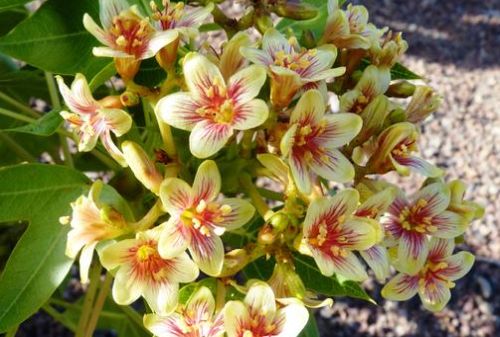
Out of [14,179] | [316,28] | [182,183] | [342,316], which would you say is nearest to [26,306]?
[14,179]

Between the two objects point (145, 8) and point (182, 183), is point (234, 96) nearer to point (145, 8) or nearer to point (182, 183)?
point (182, 183)

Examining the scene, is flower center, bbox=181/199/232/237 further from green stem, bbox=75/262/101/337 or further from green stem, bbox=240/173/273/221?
green stem, bbox=75/262/101/337

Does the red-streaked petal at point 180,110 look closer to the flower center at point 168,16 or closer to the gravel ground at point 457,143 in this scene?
the flower center at point 168,16

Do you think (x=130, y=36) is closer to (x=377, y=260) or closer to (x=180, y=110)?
(x=180, y=110)

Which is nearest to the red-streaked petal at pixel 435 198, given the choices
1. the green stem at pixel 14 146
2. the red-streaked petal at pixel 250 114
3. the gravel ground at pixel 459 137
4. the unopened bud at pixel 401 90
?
the unopened bud at pixel 401 90

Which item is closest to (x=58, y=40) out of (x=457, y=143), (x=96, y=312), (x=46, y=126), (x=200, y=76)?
(x=46, y=126)

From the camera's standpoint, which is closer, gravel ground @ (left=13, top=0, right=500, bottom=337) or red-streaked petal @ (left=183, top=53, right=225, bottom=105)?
red-streaked petal @ (left=183, top=53, right=225, bottom=105)

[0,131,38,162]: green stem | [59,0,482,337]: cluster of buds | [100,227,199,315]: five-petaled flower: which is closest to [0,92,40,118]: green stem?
[0,131,38,162]: green stem
